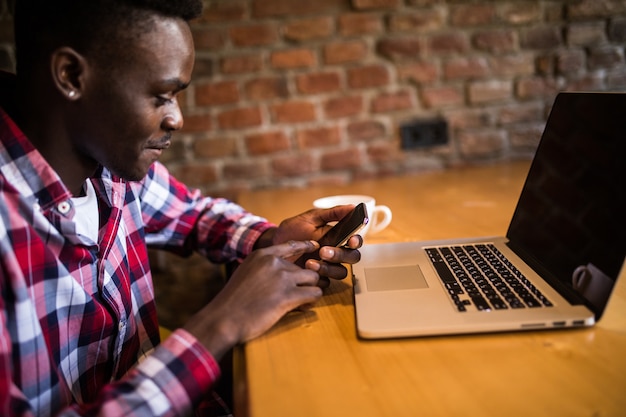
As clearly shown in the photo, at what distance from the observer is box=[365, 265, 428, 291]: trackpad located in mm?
729

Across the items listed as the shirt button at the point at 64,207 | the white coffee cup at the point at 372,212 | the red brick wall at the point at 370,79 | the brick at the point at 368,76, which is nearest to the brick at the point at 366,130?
the red brick wall at the point at 370,79

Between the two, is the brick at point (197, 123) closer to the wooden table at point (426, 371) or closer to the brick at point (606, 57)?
the wooden table at point (426, 371)

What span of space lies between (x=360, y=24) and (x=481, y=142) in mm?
542

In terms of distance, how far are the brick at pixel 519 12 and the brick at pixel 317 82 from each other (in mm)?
552

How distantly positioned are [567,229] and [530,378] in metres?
0.27

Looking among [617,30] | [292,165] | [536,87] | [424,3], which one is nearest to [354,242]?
[292,165]

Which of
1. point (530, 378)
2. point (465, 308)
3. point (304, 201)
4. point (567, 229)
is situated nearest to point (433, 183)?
point (304, 201)

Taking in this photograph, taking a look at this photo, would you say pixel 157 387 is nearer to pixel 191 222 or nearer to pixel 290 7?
pixel 191 222

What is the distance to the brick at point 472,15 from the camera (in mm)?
1569

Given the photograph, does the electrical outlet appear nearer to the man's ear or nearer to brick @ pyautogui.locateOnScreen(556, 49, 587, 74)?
brick @ pyautogui.locateOnScreen(556, 49, 587, 74)

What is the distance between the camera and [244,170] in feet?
5.25

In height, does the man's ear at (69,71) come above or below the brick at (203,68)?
above

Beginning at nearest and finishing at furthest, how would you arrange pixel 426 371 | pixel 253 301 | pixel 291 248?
1. pixel 426 371
2. pixel 253 301
3. pixel 291 248

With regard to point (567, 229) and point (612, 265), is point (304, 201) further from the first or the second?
point (612, 265)
